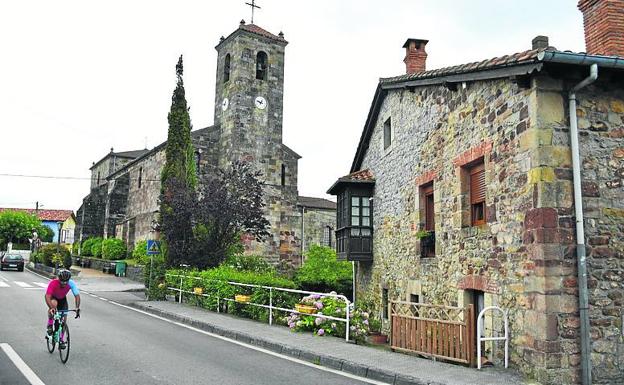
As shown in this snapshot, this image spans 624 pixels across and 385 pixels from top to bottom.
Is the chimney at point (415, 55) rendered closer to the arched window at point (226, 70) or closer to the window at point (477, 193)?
the window at point (477, 193)

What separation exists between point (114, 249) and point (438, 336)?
3401 centimetres

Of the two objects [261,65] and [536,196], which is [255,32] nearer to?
[261,65]

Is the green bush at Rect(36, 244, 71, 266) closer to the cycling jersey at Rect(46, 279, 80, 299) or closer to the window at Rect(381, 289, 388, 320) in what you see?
the window at Rect(381, 289, 388, 320)

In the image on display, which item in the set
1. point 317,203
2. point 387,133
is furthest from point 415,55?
point 317,203

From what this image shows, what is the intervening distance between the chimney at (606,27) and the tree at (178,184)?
1466 cm

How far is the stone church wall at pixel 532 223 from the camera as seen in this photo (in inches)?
300

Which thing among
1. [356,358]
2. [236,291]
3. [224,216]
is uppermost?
[224,216]

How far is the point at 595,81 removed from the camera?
8.12 meters

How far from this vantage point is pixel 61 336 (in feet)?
27.5

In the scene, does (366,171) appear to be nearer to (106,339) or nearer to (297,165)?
(106,339)

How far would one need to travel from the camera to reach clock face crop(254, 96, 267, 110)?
3110 centimetres

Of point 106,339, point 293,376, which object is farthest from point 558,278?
point 106,339

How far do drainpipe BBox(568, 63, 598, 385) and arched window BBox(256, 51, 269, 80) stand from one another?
83.5 ft

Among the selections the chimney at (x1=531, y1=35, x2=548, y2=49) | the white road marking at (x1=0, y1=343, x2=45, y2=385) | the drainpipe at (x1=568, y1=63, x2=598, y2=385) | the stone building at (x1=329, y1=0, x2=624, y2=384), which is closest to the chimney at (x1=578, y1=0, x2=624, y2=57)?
the stone building at (x1=329, y1=0, x2=624, y2=384)
